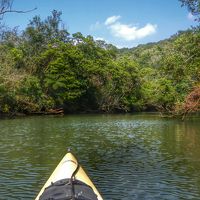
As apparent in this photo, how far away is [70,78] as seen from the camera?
204 ft

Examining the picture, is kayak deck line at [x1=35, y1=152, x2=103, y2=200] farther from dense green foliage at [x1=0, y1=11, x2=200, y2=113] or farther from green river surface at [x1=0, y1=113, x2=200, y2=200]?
dense green foliage at [x1=0, y1=11, x2=200, y2=113]

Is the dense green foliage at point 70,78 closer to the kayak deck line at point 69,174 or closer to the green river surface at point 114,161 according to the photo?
the green river surface at point 114,161

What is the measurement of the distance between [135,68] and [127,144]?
47.0 metres

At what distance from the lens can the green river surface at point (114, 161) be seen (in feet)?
46.2

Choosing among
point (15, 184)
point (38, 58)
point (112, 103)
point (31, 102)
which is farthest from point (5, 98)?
point (15, 184)

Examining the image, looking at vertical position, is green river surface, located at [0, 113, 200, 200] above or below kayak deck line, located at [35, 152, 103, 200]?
below

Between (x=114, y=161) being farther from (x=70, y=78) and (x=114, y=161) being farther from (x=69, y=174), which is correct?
(x=70, y=78)

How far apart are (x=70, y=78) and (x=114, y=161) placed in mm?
43291

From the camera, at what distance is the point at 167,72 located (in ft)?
76.2

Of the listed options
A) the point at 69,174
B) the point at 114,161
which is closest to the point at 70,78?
the point at 114,161

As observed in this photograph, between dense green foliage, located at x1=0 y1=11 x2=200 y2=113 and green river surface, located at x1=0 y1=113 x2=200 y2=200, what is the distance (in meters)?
18.1

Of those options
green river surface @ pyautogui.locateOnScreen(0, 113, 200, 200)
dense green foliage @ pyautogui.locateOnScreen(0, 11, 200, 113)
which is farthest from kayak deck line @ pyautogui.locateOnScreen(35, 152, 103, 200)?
dense green foliage @ pyautogui.locateOnScreen(0, 11, 200, 113)

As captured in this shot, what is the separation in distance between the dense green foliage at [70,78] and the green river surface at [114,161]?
59.4ft

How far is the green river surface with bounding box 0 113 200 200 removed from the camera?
46.2 ft
